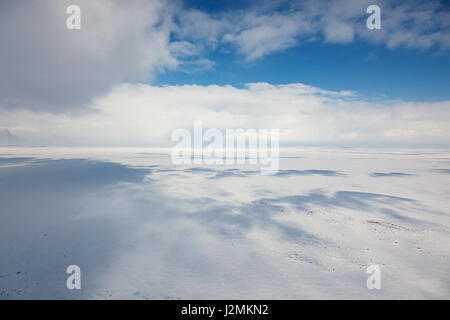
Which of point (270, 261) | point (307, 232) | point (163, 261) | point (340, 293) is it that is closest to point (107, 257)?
point (163, 261)

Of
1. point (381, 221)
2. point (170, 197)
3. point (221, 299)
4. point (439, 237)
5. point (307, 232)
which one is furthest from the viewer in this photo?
point (170, 197)

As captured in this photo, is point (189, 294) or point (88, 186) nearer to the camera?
point (189, 294)

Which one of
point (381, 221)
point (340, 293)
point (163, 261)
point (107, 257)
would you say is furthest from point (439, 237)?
point (107, 257)

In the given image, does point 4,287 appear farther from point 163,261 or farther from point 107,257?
point 163,261

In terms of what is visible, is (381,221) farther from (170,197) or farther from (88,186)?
(88,186)

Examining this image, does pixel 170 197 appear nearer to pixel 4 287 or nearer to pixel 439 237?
pixel 4 287

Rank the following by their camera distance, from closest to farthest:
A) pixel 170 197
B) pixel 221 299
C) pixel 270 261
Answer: pixel 221 299 < pixel 270 261 < pixel 170 197
